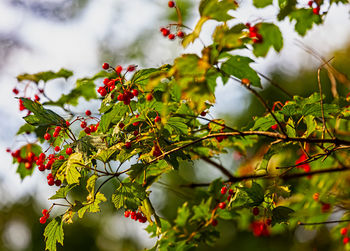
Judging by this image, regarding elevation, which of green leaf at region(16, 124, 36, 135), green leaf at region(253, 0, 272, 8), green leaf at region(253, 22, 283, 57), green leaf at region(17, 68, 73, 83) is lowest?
green leaf at region(253, 22, 283, 57)

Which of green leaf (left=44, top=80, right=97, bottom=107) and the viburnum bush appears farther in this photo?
green leaf (left=44, top=80, right=97, bottom=107)

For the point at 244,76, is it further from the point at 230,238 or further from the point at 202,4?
the point at 230,238

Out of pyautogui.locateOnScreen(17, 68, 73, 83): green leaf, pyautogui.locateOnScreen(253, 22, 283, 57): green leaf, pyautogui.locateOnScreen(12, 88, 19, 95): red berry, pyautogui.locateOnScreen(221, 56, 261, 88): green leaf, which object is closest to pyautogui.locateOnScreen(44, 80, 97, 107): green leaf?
pyautogui.locateOnScreen(17, 68, 73, 83): green leaf

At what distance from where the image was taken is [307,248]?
6199 mm

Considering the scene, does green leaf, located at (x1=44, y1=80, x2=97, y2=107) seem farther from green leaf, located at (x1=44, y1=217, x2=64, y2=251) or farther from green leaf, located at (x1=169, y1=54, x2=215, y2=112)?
green leaf, located at (x1=169, y1=54, x2=215, y2=112)

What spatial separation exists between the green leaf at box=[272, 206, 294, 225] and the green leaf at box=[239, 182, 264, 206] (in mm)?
94

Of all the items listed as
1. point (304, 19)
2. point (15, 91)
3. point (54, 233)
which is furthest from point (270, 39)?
point (15, 91)

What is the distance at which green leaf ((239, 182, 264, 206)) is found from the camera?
184 cm

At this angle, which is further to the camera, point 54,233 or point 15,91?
point 15,91

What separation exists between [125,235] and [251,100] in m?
4.57

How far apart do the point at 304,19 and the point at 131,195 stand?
178 cm

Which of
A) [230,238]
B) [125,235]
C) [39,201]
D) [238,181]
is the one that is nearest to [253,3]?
[238,181]

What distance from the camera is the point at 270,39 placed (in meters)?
2.29

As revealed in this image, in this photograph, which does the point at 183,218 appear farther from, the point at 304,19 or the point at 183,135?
the point at 304,19
